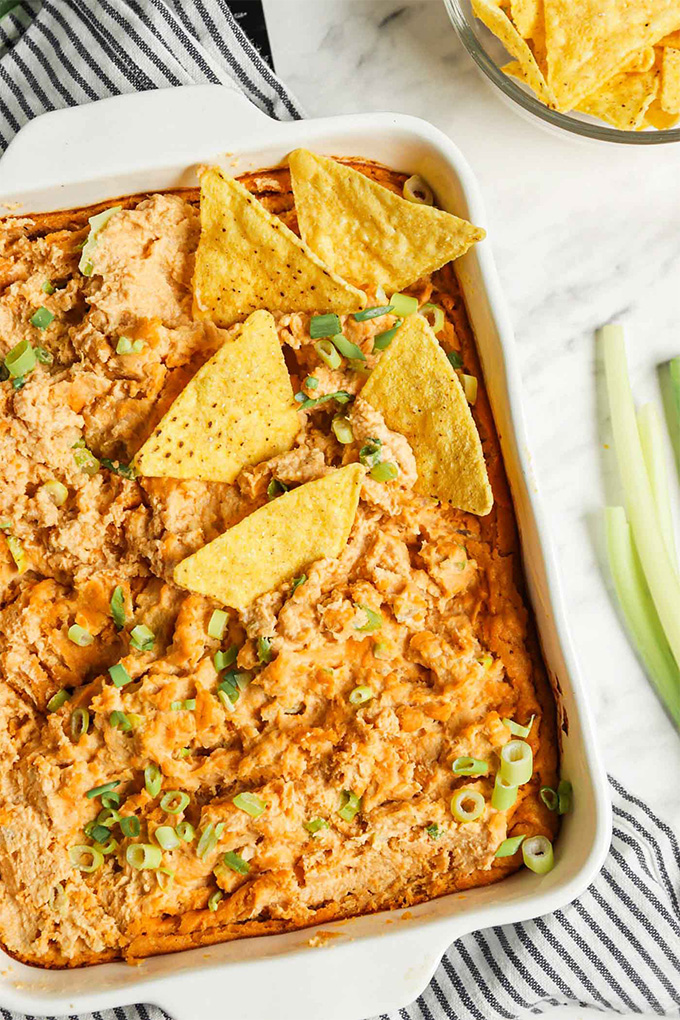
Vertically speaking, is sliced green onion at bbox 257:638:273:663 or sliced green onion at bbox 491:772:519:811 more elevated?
sliced green onion at bbox 257:638:273:663

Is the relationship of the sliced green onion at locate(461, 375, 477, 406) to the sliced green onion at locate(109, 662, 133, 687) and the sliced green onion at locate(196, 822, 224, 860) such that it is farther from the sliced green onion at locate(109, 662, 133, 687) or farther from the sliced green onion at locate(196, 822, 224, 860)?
the sliced green onion at locate(196, 822, 224, 860)

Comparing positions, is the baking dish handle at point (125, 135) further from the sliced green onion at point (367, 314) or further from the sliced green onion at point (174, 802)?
the sliced green onion at point (174, 802)

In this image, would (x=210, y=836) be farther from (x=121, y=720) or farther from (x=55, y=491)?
(x=55, y=491)

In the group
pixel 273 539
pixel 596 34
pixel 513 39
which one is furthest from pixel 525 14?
pixel 273 539

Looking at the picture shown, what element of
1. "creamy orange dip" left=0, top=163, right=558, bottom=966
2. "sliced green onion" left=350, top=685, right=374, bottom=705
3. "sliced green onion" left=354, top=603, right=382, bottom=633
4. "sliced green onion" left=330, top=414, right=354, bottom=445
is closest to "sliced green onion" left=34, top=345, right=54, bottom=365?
"creamy orange dip" left=0, top=163, right=558, bottom=966

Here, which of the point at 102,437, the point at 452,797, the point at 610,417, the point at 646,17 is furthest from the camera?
the point at 610,417

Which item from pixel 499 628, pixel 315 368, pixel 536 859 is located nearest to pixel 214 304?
pixel 315 368

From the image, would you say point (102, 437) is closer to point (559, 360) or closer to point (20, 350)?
point (20, 350)
